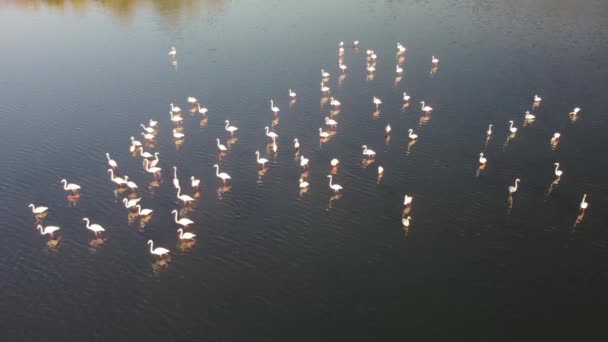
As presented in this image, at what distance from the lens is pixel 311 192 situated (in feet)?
141

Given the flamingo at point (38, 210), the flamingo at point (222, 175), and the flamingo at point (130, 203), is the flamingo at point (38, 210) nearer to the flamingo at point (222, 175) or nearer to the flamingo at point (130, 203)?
the flamingo at point (130, 203)

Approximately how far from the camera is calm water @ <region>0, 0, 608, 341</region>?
1235 inches

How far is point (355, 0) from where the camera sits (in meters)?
94.6

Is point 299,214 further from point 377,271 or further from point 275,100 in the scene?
point 275,100

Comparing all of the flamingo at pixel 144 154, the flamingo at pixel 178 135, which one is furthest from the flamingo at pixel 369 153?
the flamingo at pixel 144 154

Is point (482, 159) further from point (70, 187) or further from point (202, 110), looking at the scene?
point (70, 187)

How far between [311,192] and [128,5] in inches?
2706

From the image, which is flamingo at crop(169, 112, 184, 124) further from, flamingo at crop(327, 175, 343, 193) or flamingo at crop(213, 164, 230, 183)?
flamingo at crop(327, 175, 343, 193)

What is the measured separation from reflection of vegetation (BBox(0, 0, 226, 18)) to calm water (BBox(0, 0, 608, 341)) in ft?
43.4

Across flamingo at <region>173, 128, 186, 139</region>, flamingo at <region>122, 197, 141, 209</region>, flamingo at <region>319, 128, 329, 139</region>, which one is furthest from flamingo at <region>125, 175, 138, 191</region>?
flamingo at <region>319, 128, 329, 139</region>

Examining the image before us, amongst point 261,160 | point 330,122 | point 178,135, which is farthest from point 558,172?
point 178,135

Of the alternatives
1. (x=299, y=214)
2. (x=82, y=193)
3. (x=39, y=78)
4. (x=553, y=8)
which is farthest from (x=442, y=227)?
(x=553, y=8)

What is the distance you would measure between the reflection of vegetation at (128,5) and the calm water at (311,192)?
13223 millimetres

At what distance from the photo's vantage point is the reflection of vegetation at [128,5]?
91.9 metres
